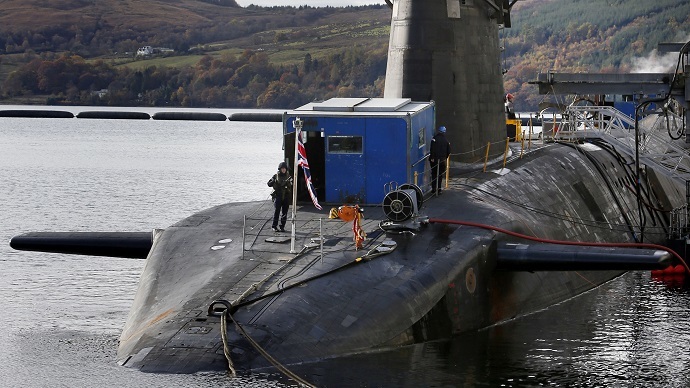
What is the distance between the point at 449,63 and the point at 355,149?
19.3ft

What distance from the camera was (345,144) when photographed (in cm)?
2683

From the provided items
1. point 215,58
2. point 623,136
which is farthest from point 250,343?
point 215,58

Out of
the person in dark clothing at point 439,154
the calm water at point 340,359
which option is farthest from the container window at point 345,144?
the calm water at point 340,359

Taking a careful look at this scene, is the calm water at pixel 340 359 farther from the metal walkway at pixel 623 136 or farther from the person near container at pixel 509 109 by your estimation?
the person near container at pixel 509 109

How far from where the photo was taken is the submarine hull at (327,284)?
19703 millimetres

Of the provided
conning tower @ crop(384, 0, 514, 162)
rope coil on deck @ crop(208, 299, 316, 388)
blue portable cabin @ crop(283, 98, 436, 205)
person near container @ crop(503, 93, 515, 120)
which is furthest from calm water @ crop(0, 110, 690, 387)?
person near container @ crop(503, 93, 515, 120)

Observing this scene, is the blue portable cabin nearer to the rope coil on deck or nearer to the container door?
the container door

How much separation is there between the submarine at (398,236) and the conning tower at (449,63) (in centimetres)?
4

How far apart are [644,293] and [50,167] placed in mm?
49508

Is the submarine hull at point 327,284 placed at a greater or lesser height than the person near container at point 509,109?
lesser

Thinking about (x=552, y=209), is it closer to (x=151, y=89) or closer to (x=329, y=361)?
(x=329, y=361)

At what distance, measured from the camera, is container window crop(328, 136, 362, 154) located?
26750 mm

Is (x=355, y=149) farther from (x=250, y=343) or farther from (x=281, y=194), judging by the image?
(x=250, y=343)

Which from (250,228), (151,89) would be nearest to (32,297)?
(250,228)
